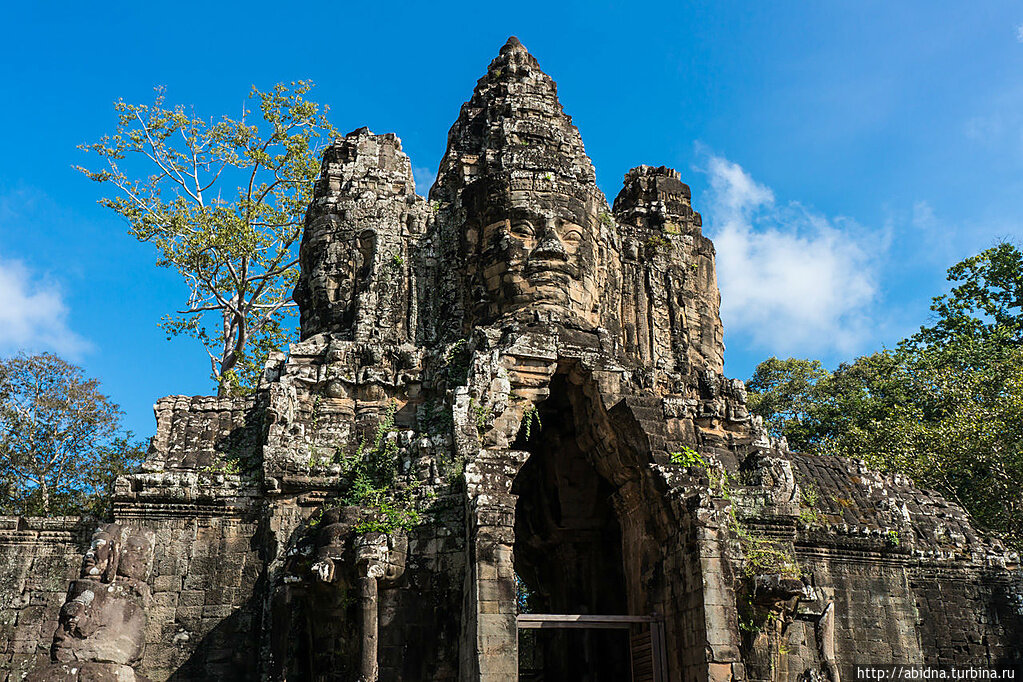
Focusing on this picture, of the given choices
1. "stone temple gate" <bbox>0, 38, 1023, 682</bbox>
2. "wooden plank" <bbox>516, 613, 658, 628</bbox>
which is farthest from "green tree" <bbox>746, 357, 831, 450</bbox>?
"wooden plank" <bbox>516, 613, 658, 628</bbox>

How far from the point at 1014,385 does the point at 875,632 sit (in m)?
10.6

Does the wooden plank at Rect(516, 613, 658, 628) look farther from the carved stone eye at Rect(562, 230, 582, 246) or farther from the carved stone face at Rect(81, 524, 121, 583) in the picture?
the carved stone eye at Rect(562, 230, 582, 246)

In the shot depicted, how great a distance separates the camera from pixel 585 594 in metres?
13.8

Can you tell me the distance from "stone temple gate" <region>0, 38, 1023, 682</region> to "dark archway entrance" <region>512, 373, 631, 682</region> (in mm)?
44

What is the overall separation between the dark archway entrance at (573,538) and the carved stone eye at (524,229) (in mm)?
2960

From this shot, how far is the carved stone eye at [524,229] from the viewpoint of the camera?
14961mm

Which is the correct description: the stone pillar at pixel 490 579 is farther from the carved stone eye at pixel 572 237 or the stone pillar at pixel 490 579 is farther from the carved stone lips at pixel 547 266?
the carved stone eye at pixel 572 237

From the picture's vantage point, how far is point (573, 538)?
45.5 ft

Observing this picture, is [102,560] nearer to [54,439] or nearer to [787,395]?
[54,439]

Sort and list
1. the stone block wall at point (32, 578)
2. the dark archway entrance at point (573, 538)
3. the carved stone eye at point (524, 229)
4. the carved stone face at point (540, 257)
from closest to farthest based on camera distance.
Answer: the stone block wall at point (32, 578) → the dark archway entrance at point (573, 538) → the carved stone face at point (540, 257) → the carved stone eye at point (524, 229)

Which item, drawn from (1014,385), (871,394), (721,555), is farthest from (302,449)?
(871,394)

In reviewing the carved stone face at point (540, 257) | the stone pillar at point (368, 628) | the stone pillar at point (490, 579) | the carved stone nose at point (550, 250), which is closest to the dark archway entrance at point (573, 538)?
the carved stone face at point (540, 257)

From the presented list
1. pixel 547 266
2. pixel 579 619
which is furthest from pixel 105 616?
pixel 547 266

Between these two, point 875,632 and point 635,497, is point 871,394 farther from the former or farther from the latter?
point 635,497
